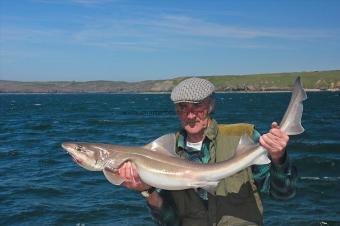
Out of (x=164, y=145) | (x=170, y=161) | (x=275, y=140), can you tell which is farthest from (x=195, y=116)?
(x=275, y=140)

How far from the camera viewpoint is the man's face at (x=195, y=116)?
21.0 ft

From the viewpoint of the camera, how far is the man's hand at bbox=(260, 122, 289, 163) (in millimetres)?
5559

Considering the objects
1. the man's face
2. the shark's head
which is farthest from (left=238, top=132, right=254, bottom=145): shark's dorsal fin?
the shark's head

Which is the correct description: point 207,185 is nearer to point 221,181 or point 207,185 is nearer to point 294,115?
point 221,181

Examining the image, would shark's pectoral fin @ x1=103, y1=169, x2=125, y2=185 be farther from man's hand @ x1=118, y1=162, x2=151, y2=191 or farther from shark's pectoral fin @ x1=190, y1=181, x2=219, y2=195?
shark's pectoral fin @ x1=190, y1=181, x2=219, y2=195

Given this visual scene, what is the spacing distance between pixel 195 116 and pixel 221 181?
81 cm

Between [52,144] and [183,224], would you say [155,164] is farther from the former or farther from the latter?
[52,144]

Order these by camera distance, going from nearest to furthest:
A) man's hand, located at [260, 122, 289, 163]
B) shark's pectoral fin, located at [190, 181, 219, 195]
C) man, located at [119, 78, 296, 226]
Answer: man's hand, located at [260, 122, 289, 163] → shark's pectoral fin, located at [190, 181, 219, 195] → man, located at [119, 78, 296, 226]

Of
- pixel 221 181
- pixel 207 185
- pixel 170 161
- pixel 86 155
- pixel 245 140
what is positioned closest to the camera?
pixel 245 140

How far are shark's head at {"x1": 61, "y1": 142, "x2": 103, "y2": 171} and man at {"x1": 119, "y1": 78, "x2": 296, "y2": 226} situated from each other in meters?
0.33

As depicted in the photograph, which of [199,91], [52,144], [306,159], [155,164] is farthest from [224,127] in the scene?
[52,144]

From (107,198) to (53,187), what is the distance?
3.03 metres

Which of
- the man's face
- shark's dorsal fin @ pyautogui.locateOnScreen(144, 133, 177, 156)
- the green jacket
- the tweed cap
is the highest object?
the tweed cap

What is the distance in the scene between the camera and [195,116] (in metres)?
6.41
